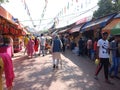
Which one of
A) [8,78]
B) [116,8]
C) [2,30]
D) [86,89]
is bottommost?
[86,89]

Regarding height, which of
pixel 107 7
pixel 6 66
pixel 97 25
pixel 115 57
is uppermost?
pixel 107 7

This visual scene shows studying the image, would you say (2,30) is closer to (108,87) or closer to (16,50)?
(16,50)

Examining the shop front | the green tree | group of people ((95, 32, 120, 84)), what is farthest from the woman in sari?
the green tree

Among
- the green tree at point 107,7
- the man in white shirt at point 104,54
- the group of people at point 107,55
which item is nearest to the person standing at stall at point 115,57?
the group of people at point 107,55

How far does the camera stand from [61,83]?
924 centimetres

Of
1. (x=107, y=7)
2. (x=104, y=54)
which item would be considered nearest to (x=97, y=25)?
(x=104, y=54)

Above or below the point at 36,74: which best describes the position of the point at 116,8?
above

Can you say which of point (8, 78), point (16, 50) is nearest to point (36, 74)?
point (8, 78)

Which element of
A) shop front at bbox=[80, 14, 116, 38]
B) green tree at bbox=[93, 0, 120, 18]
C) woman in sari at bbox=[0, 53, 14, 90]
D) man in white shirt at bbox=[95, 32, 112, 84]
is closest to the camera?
woman in sari at bbox=[0, 53, 14, 90]

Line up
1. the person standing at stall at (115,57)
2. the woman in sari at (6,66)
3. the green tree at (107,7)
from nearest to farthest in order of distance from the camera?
the woman in sari at (6,66) → the person standing at stall at (115,57) → the green tree at (107,7)

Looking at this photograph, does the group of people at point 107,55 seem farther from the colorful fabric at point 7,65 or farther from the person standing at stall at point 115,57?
the colorful fabric at point 7,65

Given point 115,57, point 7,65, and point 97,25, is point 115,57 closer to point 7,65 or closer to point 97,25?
point 7,65

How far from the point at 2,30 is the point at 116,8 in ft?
74.3

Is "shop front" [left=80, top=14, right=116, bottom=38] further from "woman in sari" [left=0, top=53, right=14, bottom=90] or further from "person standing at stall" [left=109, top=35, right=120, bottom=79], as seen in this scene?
"woman in sari" [left=0, top=53, right=14, bottom=90]
